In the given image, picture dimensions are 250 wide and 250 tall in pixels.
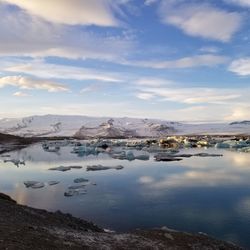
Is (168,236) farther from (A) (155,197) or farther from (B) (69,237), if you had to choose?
(A) (155,197)

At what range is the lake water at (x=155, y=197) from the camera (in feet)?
59.4

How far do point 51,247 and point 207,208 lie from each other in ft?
40.8

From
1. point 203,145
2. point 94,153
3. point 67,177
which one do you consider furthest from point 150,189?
point 203,145

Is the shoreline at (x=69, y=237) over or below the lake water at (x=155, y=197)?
over

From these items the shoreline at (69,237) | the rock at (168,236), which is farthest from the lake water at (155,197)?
the rock at (168,236)

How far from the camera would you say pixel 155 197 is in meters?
24.1

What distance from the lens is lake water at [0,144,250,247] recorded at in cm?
1811

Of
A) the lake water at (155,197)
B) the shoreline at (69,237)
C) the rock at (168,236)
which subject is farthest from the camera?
the lake water at (155,197)

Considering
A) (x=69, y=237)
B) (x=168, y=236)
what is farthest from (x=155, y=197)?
(x=69, y=237)

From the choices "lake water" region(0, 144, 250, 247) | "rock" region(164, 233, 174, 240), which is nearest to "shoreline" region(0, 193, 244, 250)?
"rock" region(164, 233, 174, 240)

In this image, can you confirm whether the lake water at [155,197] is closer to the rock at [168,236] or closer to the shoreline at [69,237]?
the shoreline at [69,237]

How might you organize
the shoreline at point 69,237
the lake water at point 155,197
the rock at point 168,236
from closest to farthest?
the shoreline at point 69,237, the rock at point 168,236, the lake water at point 155,197

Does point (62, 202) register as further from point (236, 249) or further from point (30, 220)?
point (236, 249)

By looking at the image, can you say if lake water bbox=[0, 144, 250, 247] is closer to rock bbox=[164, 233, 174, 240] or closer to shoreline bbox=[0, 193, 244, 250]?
shoreline bbox=[0, 193, 244, 250]
